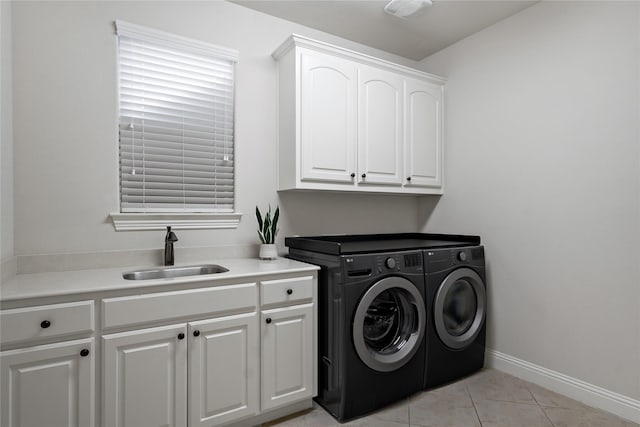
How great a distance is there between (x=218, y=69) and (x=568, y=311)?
2.78 m

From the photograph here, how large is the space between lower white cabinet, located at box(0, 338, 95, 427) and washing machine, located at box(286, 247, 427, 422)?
116 centimetres

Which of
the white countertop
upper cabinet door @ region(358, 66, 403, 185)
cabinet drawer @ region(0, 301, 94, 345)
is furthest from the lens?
upper cabinet door @ region(358, 66, 403, 185)

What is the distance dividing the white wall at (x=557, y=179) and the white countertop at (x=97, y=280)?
1554 mm

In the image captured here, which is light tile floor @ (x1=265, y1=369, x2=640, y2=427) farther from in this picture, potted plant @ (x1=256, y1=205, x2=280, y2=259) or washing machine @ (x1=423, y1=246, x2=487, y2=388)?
potted plant @ (x1=256, y1=205, x2=280, y2=259)

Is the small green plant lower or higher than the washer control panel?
higher

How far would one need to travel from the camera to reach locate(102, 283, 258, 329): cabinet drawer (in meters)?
1.54

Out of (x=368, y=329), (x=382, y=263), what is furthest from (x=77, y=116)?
(x=368, y=329)

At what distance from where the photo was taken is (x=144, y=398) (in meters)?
1.58

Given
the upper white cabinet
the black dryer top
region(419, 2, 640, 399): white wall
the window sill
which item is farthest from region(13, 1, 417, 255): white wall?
region(419, 2, 640, 399): white wall

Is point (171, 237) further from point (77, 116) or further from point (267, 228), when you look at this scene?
point (77, 116)

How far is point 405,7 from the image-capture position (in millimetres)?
2400

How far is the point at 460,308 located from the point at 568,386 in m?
0.76

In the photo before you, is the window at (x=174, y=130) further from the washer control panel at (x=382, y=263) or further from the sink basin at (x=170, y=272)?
the washer control panel at (x=382, y=263)

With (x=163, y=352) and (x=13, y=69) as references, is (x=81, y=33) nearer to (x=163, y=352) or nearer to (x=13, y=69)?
(x=13, y=69)
